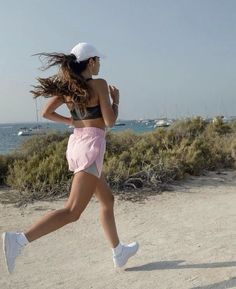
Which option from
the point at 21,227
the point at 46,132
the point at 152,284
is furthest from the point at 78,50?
the point at 46,132

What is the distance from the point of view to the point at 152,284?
148 inches

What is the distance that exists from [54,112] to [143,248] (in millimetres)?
1755

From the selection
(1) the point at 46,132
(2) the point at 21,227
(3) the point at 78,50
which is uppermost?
(3) the point at 78,50

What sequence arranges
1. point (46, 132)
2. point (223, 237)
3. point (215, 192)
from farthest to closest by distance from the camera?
point (46, 132), point (215, 192), point (223, 237)

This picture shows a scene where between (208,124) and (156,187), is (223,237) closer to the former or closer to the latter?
(156,187)

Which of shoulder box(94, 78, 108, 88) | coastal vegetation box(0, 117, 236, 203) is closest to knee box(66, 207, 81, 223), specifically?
shoulder box(94, 78, 108, 88)

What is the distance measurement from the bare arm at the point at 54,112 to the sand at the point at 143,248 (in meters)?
1.44

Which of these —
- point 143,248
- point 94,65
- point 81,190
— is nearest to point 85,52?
point 94,65

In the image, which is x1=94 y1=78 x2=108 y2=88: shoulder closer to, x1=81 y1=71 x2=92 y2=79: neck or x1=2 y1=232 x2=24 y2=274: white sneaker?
x1=81 y1=71 x2=92 y2=79: neck

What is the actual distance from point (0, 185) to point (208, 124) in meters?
12.5

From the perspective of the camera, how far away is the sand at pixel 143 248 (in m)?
3.90

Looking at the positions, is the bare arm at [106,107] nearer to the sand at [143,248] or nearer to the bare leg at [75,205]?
the bare leg at [75,205]

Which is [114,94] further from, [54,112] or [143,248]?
[143,248]

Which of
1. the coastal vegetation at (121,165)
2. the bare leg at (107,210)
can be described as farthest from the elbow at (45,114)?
the coastal vegetation at (121,165)
